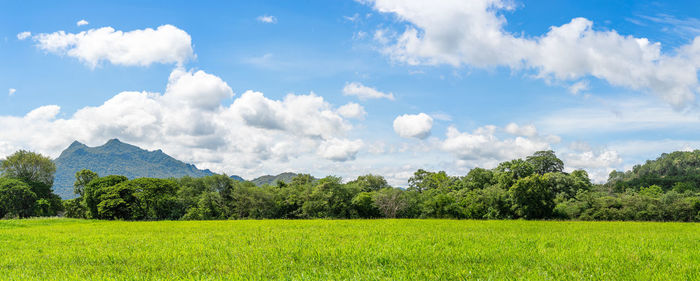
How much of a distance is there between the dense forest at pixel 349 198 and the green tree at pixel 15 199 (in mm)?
160

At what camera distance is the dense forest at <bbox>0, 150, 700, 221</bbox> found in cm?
5353

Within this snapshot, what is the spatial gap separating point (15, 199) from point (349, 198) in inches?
2674

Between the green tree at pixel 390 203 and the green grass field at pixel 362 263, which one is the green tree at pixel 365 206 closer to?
the green tree at pixel 390 203

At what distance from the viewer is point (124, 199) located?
222 ft

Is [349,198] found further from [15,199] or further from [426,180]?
[15,199]

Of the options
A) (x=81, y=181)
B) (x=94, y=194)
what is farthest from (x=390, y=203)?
(x=81, y=181)

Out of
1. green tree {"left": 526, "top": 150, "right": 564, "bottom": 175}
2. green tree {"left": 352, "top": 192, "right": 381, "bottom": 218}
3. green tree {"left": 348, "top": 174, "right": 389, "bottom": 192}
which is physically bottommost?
green tree {"left": 352, "top": 192, "right": 381, "bottom": 218}

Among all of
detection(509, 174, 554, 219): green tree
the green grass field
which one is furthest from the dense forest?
the green grass field

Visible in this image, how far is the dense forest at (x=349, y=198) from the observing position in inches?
2108

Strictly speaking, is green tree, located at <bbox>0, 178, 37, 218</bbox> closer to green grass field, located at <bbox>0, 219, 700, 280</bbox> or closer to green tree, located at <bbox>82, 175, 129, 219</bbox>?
green tree, located at <bbox>82, 175, 129, 219</bbox>

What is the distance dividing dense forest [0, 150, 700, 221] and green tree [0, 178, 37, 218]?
16 centimetres

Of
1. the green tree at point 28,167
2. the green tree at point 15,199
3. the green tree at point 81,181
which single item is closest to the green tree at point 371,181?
the green tree at point 81,181

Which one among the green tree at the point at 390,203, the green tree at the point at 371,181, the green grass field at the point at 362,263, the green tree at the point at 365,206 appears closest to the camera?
the green grass field at the point at 362,263

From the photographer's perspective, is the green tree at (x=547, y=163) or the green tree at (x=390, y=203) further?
the green tree at (x=547, y=163)
